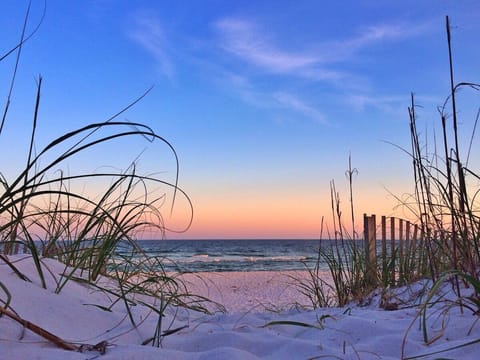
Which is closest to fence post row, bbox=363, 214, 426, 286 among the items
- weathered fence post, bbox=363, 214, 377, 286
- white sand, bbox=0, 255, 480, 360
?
weathered fence post, bbox=363, 214, 377, 286

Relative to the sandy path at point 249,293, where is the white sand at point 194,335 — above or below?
above

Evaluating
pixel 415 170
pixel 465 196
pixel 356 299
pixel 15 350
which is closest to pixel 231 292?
pixel 356 299

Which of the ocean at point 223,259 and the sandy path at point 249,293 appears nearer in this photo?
the ocean at point 223,259

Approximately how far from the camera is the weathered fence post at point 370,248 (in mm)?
3428

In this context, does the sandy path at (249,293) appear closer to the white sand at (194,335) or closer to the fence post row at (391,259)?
the fence post row at (391,259)

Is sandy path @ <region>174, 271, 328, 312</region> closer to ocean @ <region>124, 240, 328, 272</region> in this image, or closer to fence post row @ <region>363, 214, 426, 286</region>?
ocean @ <region>124, 240, 328, 272</region>

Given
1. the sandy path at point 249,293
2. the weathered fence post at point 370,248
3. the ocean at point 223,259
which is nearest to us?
the ocean at point 223,259

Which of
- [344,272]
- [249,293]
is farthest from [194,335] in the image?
[249,293]

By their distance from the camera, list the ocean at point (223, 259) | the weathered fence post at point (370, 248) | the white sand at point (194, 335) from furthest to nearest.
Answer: the weathered fence post at point (370, 248) < the ocean at point (223, 259) < the white sand at point (194, 335)

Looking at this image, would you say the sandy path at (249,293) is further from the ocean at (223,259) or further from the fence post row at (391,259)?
the fence post row at (391,259)

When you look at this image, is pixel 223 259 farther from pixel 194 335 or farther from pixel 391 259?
pixel 194 335

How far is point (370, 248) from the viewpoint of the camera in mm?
4129

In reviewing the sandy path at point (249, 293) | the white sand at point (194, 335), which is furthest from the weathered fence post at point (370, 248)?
the white sand at point (194, 335)

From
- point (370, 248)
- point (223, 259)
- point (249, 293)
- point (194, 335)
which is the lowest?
point (223, 259)
